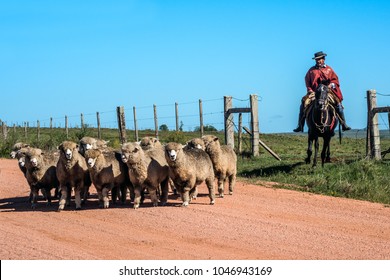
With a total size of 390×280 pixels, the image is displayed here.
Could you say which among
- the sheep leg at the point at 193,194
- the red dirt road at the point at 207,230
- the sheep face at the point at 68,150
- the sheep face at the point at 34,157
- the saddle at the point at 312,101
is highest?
the saddle at the point at 312,101

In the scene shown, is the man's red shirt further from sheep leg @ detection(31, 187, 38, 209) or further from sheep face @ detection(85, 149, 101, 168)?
sheep leg @ detection(31, 187, 38, 209)

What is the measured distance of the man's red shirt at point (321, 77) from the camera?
22.2 meters

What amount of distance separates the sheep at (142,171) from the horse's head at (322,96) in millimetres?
7318

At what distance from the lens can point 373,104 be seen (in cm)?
2330

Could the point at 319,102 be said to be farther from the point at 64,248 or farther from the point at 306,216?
the point at 64,248

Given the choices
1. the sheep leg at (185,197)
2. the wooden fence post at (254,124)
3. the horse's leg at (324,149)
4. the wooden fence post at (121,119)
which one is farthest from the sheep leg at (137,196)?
the wooden fence post at (121,119)

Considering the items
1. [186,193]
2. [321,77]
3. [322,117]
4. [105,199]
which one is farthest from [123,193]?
[321,77]

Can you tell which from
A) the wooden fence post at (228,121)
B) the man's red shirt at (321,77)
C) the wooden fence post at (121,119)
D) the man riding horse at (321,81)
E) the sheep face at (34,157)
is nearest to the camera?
the sheep face at (34,157)

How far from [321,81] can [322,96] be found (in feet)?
3.92

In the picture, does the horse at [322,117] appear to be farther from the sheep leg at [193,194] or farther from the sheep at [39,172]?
the sheep at [39,172]

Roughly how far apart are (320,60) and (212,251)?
1294 centimetres

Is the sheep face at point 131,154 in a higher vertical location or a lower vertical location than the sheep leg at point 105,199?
higher
